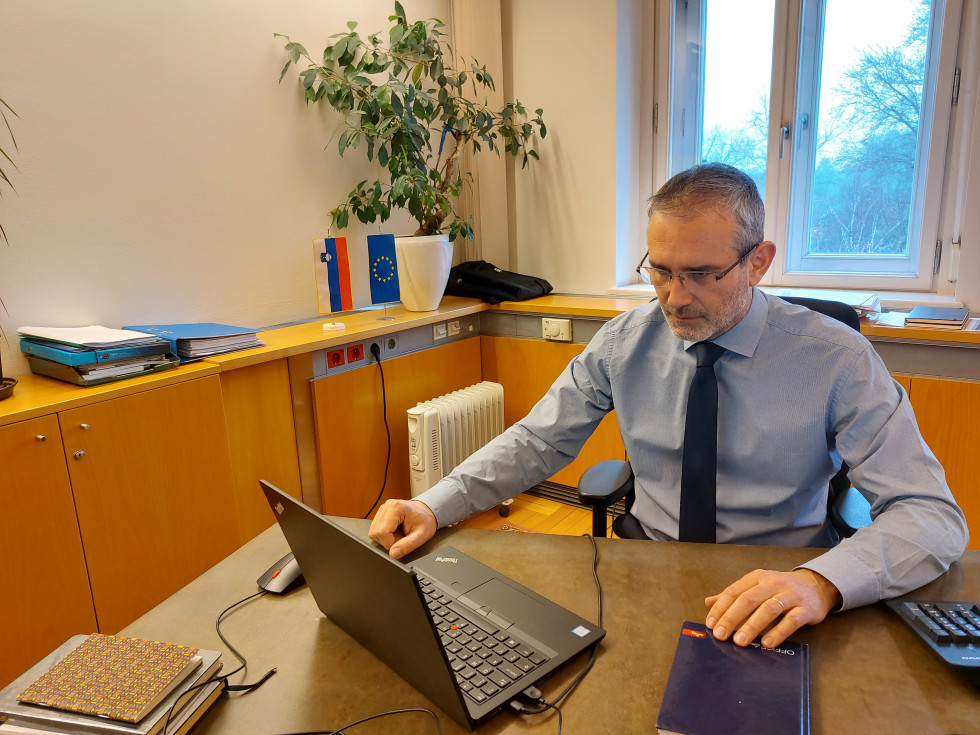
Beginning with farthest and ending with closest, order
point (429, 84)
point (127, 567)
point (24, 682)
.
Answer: point (429, 84)
point (127, 567)
point (24, 682)

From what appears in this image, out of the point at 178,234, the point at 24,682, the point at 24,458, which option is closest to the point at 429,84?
the point at 178,234

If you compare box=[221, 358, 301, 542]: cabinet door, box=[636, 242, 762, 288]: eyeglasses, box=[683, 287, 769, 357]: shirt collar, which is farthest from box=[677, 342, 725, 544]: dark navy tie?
box=[221, 358, 301, 542]: cabinet door

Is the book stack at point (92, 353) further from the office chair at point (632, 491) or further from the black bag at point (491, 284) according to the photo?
the black bag at point (491, 284)

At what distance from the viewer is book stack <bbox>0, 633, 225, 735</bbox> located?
71cm

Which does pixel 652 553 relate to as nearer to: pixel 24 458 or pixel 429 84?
pixel 24 458

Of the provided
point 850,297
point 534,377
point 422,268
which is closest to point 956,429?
point 850,297

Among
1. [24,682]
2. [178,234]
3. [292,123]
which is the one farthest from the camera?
[292,123]

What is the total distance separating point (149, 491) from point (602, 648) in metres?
1.44

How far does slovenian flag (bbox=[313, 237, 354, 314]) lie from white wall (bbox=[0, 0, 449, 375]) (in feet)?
0.25

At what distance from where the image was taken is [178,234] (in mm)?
2285

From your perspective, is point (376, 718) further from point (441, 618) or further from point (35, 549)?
point (35, 549)

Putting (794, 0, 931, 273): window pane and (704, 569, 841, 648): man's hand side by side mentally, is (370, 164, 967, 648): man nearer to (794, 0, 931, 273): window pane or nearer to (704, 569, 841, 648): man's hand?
(704, 569, 841, 648): man's hand

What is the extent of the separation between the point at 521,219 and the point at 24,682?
119 inches

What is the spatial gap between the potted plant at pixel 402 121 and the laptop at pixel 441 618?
6.34ft
